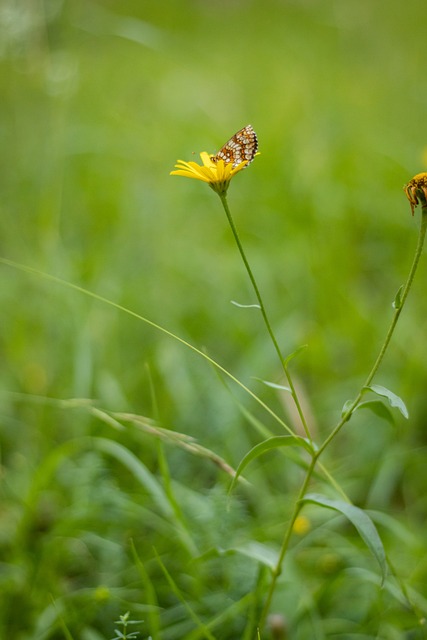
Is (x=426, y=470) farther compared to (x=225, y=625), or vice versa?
(x=426, y=470)

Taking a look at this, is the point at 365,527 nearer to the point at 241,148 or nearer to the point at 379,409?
the point at 379,409

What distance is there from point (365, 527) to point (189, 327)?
0.95 meters

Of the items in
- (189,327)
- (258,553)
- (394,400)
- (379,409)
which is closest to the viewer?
(394,400)

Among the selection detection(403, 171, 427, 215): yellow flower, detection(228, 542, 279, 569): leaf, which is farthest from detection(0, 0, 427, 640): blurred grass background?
detection(403, 171, 427, 215): yellow flower

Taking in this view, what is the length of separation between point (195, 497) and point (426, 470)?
47 cm

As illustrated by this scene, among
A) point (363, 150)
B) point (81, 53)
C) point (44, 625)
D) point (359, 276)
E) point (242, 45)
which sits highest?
point (242, 45)

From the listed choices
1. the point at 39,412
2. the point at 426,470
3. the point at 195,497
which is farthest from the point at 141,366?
the point at 426,470

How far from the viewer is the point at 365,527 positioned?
642 mm

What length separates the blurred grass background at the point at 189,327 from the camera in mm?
973

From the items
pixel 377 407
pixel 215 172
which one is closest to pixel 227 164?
pixel 215 172

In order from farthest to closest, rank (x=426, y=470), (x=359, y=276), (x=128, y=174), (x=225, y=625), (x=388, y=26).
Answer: (x=388, y=26) < (x=128, y=174) < (x=359, y=276) < (x=426, y=470) < (x=225, y=625)

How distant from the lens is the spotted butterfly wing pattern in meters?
0.64

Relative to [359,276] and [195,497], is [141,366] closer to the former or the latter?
[195,497]

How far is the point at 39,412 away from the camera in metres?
1.31
